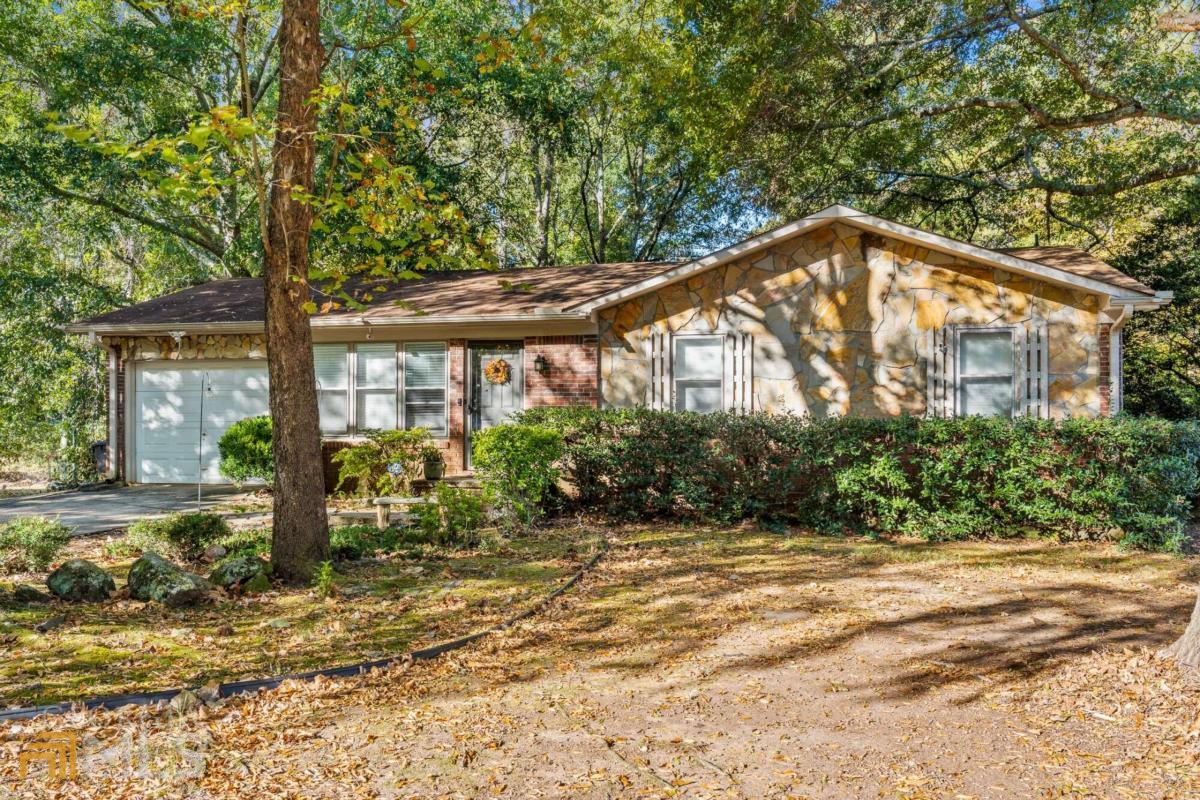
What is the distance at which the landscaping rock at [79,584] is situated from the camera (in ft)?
19.6

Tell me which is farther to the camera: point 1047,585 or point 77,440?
point 77,440

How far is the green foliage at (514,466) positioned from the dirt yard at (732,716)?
10.1 ft

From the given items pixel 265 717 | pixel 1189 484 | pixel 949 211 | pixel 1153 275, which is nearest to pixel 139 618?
pixel 265 717

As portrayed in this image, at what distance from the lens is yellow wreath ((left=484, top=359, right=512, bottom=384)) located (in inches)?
507

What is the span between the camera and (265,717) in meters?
3.81

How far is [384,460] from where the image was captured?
11969 millimetres

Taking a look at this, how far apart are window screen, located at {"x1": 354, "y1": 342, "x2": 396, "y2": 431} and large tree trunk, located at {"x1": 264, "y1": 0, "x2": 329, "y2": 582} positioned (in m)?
6.86

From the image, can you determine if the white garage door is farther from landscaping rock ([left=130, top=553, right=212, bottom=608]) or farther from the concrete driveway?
landscaping rock ([left=130, top=553, right=212, bottom=608])

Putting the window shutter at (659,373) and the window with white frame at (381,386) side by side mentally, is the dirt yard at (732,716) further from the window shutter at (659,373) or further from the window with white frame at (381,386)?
the window with white frame at (381,386)

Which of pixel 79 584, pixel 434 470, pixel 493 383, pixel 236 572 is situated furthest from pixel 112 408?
pixel 236 572

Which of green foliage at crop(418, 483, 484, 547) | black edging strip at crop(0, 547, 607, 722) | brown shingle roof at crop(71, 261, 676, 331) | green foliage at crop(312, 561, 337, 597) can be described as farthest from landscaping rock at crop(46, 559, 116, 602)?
brown shingle roof at crop(71, 261, 676, 331)

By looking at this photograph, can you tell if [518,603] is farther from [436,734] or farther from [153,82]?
[153,82]

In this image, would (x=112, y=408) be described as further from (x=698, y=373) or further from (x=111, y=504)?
(x=698, y=373)

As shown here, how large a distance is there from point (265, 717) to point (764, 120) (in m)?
13.4
